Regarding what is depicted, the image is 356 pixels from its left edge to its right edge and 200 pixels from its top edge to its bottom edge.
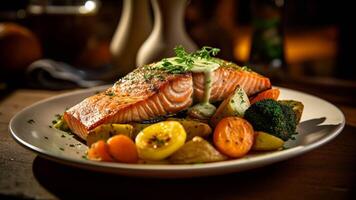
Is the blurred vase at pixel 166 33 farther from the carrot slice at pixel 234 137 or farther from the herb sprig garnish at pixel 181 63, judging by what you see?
the carrot slice at pixel 234 137

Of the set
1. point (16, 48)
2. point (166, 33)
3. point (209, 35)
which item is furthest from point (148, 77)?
point (209, 35)

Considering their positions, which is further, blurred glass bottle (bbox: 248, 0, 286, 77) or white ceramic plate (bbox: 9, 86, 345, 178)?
blurred glass bottle (bbox: 248, 0, 286, 77)

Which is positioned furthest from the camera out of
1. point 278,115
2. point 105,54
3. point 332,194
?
point 105,54

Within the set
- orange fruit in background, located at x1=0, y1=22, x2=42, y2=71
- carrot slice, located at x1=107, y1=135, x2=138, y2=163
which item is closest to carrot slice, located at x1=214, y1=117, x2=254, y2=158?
carrot slice, located at x1=107, y1=135, x2=138, y2=163

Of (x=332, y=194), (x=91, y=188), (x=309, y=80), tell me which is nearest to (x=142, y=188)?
(x=91, y=188)

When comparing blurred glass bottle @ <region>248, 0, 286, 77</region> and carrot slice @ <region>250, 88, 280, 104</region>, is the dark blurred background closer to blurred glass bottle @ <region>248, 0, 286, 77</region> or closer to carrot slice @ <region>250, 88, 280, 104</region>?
blurred glass bottle @ <region>248, 0, 286, 77</region>

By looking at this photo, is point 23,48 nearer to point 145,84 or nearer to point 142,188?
point 145,84

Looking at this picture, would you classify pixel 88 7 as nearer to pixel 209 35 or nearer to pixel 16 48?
pixel 16 48
